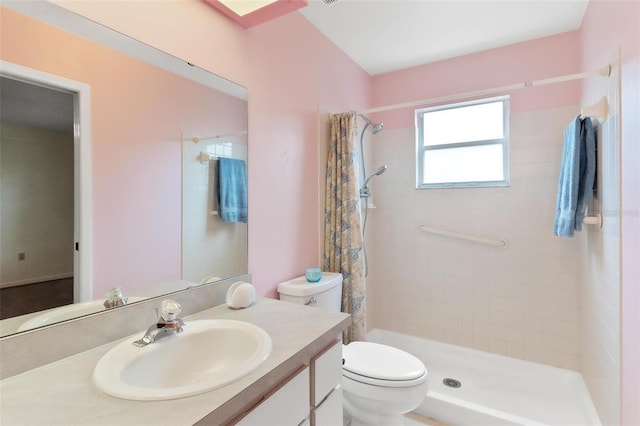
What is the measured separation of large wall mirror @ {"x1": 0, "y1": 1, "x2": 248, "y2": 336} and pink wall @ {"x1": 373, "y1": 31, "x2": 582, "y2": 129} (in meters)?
1.83

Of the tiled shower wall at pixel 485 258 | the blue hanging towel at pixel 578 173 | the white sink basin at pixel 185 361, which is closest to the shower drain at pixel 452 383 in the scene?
the tiled shower wall at pixel 485 258

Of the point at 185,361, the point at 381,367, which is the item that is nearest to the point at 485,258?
the point at 381,367

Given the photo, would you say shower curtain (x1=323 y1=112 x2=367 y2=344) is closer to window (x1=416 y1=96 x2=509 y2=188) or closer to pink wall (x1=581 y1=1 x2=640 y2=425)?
window (x1=416 y1=96 x2=509 y2=188)

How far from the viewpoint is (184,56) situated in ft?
4.00

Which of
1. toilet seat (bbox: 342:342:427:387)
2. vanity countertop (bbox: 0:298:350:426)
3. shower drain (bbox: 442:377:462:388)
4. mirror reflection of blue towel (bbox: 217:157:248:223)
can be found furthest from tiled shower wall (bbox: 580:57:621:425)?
mirror reflection of blue towel (bbox: 217:157:248:223)

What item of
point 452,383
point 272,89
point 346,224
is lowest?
point 452,383

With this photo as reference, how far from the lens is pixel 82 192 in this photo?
0.92 meters

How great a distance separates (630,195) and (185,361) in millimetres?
1745

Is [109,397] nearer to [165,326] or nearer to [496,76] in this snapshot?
[165,326]

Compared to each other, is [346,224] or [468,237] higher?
[346,224]

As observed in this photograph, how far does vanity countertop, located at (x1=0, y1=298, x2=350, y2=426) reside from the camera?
1.95 feet

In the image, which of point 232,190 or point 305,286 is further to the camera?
point 305,286

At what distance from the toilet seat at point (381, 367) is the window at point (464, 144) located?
1427mm

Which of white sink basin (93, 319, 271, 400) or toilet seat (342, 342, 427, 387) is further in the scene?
toilet seat (342, 342, 427, 387)
